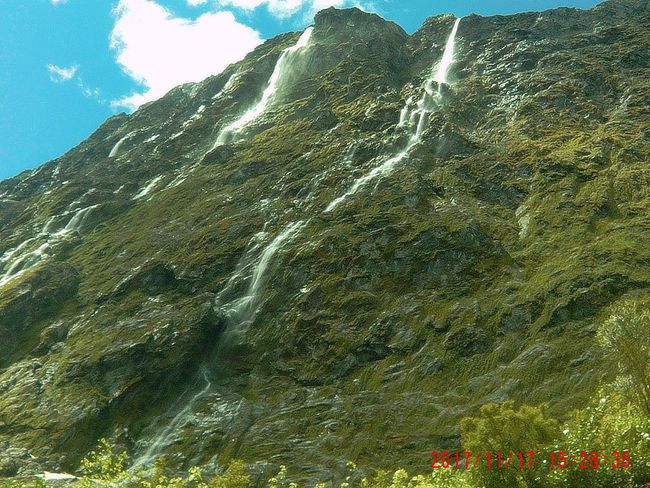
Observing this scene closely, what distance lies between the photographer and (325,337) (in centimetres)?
7194

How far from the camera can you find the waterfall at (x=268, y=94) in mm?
152750

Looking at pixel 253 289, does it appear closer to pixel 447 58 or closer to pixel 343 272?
pixel 343 272

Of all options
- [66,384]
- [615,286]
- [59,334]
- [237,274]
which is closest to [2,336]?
[59,334]

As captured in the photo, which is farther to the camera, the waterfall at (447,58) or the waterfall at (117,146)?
the waterfall at (117,146)

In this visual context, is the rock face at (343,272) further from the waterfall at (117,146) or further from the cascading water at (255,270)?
the waterfall at (117,146)

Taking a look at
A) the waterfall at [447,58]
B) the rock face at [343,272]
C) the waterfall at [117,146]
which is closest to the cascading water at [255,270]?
the rock face at [343,272]

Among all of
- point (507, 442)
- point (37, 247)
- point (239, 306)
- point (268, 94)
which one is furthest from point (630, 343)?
point (268, 94)

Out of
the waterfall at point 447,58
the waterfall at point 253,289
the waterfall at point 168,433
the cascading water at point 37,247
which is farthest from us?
the waterfall at point 447,58

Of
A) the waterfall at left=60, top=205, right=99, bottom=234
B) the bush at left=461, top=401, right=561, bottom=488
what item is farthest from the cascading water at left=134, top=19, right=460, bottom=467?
the waterfall at left=60, top=205, right=99, bottom=234

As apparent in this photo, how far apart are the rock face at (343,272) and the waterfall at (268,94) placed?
532 centimetres

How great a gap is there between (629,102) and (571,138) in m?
18.9
